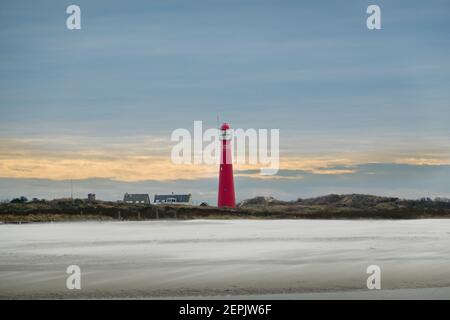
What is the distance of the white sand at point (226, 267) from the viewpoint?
12.3 metres

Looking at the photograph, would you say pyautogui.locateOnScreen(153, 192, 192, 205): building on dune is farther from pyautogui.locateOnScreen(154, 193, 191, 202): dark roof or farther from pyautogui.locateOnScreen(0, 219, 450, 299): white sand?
pyautogui.locateOnScreen(0, 219, 450, 299): white sand

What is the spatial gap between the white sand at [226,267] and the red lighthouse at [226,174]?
81.4 ft

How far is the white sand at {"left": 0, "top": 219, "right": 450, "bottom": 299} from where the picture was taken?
12.3 m

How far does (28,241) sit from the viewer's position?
2153 cm

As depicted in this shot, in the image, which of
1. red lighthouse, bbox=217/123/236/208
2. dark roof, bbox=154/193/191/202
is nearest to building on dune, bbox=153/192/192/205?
dark roof, bbox=154/193/191/202

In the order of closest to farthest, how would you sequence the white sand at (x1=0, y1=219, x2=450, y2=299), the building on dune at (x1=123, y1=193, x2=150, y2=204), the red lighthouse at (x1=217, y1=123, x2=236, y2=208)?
the white sand at (x1=0, y1=219, x2=450, y2=299) → the red lighthouse at (x1=217, y1=123, x2=236, y2=208) → the building on dune at (x1=123, y1=193, x2=150, y2=204)

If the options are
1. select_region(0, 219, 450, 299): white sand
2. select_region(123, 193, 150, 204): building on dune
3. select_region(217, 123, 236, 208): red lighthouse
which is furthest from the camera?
select_region(123, 193, 150, 204): building on dune

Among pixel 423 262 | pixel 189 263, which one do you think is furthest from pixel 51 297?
pixel 423 262

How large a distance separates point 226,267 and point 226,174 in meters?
32.4

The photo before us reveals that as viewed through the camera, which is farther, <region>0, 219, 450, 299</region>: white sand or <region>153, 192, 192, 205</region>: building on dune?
<region>153, 192, 192, 205</region>: building on dune

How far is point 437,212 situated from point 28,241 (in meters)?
32.3

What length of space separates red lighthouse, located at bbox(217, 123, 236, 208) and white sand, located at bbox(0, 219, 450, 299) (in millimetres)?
24813

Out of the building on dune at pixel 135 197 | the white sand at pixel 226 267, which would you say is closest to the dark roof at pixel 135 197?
the building on dune at pixel 135 197

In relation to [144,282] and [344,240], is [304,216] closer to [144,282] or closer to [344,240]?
[344,240]
